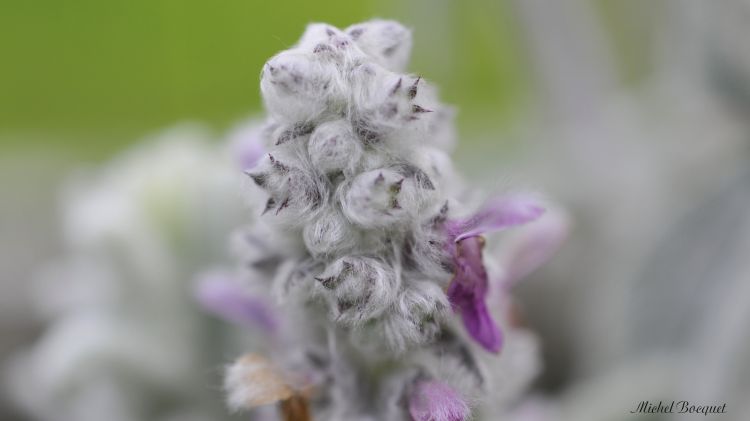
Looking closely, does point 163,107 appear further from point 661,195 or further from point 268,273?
point 268,273

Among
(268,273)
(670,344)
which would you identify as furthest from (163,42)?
(268,273)

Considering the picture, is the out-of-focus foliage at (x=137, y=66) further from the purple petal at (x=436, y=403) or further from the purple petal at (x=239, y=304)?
the purple petal at (x=436, y=403)

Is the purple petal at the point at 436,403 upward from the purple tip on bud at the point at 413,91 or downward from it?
downward

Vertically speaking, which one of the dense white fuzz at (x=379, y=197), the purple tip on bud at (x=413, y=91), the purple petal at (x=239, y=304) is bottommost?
the dense white fuzz at (x=379, y=197)

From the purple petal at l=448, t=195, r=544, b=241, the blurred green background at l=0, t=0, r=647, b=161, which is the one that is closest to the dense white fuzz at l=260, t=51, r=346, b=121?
the purple petal at l=448, t=195, r=544, b=241
